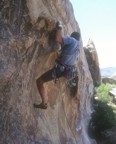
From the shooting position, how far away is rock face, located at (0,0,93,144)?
36.3ft

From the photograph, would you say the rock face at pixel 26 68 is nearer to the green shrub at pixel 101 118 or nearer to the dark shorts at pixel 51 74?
the dark shorts at pixel 51 74

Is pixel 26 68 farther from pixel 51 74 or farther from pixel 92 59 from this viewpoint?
pixel 92 59

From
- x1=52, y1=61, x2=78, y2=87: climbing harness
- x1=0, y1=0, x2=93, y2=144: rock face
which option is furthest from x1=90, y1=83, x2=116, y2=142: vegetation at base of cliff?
x1=52, y1=61, x2=78, y2=87: climbing harness

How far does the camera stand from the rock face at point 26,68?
11.1m

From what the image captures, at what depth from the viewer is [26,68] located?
12.1 metres

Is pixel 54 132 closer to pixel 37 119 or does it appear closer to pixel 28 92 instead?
pixel 37 119

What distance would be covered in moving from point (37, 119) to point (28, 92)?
1340mm

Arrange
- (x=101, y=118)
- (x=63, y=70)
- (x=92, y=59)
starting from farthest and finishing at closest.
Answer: (x=92, y=59) < (x=101, y=118) < (x=63, y=70)

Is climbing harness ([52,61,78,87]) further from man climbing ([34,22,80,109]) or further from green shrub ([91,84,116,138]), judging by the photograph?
green shrub ([91,84,116,138])

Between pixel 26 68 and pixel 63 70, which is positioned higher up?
pixel 26 68

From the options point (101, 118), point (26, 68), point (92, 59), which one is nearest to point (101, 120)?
point (101, 118)

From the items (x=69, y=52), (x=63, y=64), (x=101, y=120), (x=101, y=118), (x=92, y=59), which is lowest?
(x=101, y=120)

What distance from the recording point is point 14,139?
36.7 ft

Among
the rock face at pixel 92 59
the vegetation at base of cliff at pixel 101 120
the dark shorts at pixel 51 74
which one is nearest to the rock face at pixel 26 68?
the dark shorts at pixel 51 74
